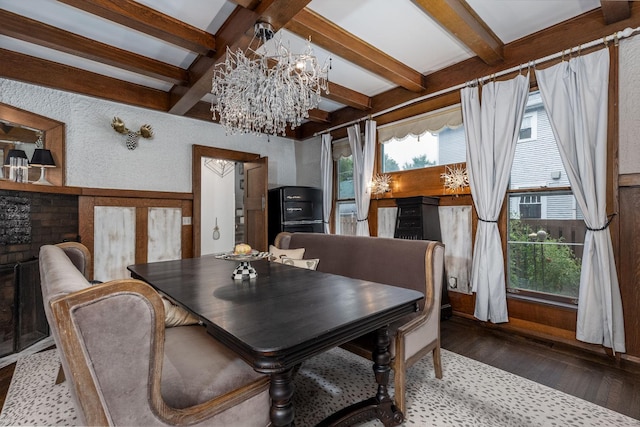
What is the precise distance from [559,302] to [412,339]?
1868mm

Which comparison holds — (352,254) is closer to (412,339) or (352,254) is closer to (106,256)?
(412,339)

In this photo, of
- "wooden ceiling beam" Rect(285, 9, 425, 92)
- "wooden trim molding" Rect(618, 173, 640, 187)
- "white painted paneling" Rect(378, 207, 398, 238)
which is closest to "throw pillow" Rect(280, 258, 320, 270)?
"white painted paneling" Rect(378, 207, 398, 238)

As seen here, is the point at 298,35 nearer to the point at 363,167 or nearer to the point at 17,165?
the point at 363,167

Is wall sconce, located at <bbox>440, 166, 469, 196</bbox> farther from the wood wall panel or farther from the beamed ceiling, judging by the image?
the wood wall panel

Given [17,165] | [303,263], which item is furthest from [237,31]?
[17,165]

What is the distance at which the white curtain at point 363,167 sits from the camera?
13.6ft

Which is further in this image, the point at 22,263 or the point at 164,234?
the point at 164,234

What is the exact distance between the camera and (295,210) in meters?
4.64

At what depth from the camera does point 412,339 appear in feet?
5.76

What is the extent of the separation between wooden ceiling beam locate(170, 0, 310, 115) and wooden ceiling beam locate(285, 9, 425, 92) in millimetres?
308

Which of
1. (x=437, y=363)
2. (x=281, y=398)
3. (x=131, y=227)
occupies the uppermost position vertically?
(x=131, y=227)

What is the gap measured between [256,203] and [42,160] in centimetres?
252

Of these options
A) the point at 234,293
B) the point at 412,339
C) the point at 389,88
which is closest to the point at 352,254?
the point at 412,339

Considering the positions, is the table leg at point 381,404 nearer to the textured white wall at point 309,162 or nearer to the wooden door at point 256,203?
the wooden door at point 256,203
